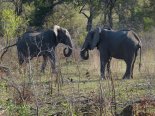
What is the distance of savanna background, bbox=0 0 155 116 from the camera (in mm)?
9367

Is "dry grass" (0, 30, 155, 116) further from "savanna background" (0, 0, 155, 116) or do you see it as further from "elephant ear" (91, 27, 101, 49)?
"elephant ear" (91, 27, 101, 49)

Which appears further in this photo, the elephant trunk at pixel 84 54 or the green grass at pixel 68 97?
the elephant trunk at pixel 84 54

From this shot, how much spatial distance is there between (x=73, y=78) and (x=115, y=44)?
232 centimetres

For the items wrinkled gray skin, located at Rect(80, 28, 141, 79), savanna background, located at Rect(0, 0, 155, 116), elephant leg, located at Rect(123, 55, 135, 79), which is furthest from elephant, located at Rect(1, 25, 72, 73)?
elephant leg, located at Rect(123, 55, 135, 79)

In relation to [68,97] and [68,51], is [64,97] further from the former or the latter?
[68,51]

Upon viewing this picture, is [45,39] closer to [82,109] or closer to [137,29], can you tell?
[82,109]

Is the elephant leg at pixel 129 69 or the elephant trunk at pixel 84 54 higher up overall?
the elephant trunk at pixel 84 54

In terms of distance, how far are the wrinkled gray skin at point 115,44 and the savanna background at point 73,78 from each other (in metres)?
0.53

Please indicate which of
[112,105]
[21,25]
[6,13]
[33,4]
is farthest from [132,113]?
[33,4]

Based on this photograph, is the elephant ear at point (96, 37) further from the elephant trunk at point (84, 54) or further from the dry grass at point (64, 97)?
the dry grass at point (64, 97)

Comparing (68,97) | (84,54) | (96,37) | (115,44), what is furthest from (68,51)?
(68,97)

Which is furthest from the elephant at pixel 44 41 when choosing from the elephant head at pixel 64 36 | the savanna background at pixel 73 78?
the savanna background at pixel 73 78

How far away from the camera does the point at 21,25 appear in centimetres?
2808

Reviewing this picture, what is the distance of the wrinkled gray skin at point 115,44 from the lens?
17.4 m
